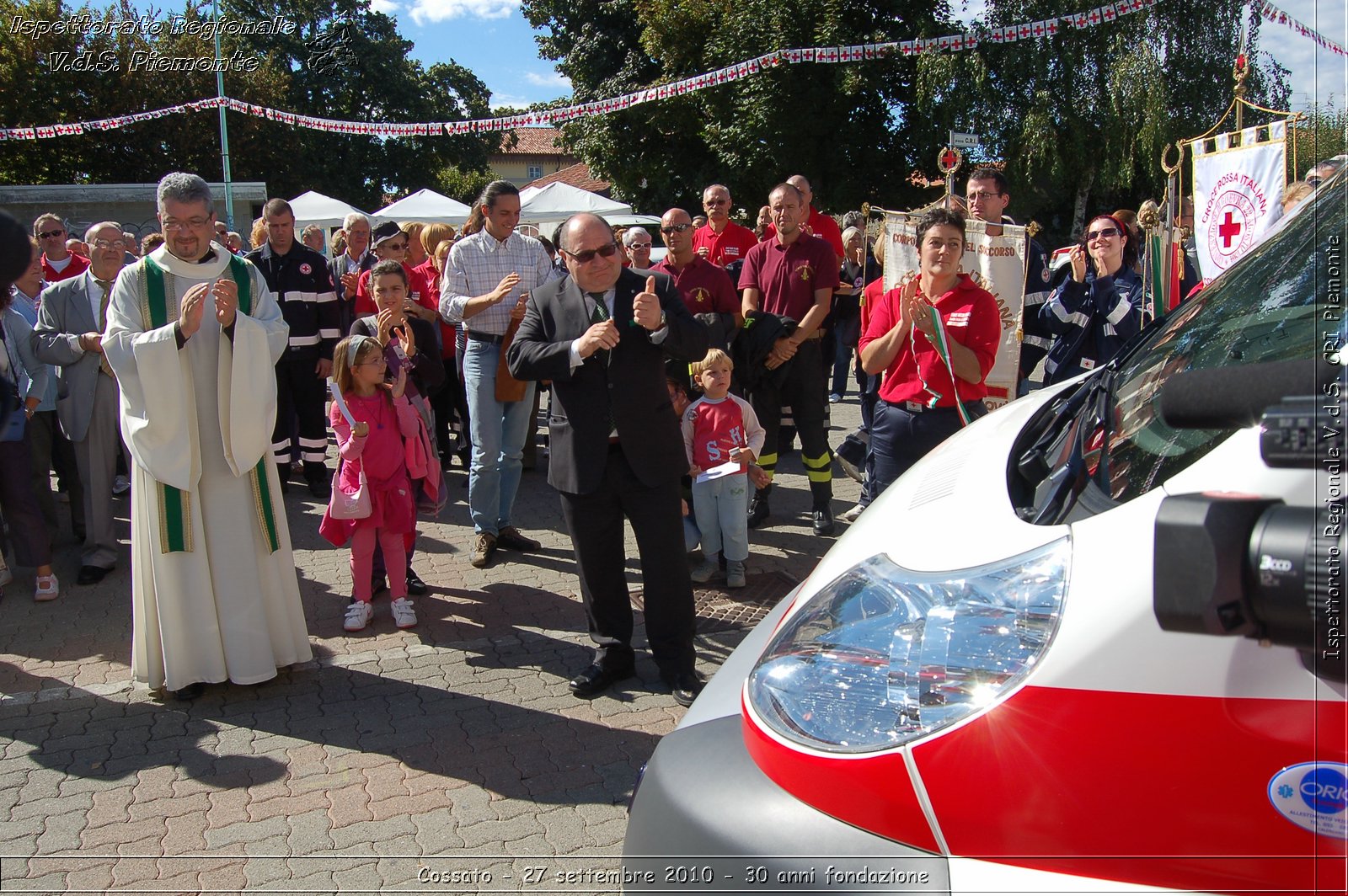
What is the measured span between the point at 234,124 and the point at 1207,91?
100 feet

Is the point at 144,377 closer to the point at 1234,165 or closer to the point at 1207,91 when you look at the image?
the point at 1234,165

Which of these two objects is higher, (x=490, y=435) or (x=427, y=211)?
(x=427, y=211)

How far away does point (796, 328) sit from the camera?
6.44m

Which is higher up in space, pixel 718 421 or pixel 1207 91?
pixel 1207 91

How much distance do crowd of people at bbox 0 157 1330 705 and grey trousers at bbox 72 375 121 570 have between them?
0.01 meters

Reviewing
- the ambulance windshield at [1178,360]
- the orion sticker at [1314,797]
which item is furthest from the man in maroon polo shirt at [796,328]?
the orion sticker at [1314,797]

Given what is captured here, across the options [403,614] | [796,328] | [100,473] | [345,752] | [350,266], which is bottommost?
[345,752]

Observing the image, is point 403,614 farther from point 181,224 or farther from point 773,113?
point 773,113

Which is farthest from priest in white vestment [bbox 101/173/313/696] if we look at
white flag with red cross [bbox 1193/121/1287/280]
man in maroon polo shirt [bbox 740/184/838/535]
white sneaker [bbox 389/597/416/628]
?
white flag with red cross [bbox 1193/121/1287/280]

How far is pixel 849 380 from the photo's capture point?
14.5 m


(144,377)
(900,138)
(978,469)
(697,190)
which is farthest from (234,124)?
(978,469)

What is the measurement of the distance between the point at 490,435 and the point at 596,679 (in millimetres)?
2250

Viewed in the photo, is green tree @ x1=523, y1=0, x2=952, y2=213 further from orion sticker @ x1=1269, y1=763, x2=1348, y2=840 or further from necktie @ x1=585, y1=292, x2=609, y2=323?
orion sticker @ x1=1269, y1=763, x2=1348, y2=840

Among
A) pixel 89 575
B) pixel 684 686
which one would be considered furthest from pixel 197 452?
pixel 89 575
